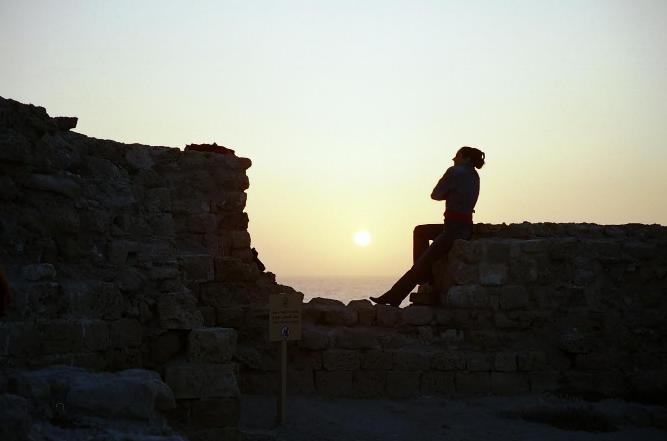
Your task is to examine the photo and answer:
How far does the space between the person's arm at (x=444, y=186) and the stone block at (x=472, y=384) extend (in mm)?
2156

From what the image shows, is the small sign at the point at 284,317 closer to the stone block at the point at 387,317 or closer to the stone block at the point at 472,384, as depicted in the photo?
the stone block at the point at 387,317

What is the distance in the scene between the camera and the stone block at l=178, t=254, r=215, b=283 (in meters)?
7.78

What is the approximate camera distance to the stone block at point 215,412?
5781 mm

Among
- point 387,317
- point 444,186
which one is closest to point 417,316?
point 387,317

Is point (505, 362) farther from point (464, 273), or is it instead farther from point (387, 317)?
point (387, 317)

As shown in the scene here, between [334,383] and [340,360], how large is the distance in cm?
26

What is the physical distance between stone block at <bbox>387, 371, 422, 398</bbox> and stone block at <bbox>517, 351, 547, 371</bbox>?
123cm

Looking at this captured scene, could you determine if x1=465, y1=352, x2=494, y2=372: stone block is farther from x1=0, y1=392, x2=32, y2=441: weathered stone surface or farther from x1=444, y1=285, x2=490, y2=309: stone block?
x1=0, y1=392, x2=32, y2=441: weathered stone surface

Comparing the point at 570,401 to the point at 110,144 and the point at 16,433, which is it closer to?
the point at 110,144

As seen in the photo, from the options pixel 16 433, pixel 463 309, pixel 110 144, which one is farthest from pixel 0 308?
pixel 463 309

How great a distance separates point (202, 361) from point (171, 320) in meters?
0.42

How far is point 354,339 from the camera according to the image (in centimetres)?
841

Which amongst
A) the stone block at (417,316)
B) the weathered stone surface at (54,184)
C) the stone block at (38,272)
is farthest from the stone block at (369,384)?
the stone block at (38,272)

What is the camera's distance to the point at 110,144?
7215 mm
